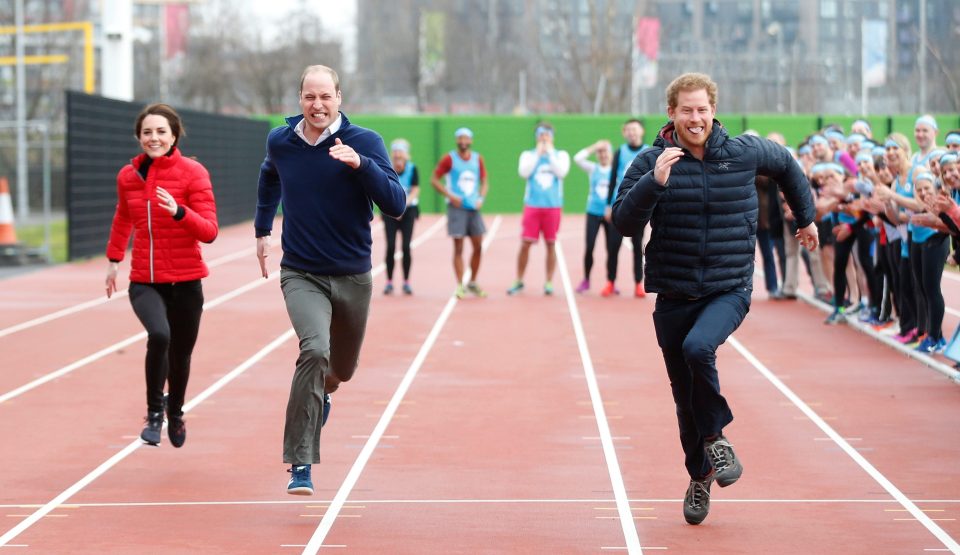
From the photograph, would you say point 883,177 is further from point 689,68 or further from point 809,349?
point 689,68

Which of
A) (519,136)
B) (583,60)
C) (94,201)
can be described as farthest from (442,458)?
(583,60)

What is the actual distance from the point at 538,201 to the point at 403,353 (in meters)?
5.64

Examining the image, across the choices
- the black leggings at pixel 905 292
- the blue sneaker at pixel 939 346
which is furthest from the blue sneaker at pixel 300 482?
the black leggings at pixel 905 292

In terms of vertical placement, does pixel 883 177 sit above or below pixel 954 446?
above

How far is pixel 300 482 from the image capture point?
739 centimetres

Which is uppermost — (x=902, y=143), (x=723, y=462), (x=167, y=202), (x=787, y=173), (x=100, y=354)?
(x=902, y=143)

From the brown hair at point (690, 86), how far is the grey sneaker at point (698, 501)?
169 centimetres

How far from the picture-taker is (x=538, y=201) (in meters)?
19.0

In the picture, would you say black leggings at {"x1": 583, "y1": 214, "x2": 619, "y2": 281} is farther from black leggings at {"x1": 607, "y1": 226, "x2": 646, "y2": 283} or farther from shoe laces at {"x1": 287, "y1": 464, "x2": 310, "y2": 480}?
shoe laces at {"x1": 287, "y1": 464, "x2": 310, "y2": 480}

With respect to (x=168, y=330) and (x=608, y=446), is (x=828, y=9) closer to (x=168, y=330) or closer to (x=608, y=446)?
(x=608, y=446)

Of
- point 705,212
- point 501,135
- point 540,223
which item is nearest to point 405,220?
point 540,223

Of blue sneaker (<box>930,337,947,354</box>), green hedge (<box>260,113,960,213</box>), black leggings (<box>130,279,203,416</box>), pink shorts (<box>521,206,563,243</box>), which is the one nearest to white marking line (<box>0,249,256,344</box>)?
pink shorts (<box>521,206,563,243</box>)

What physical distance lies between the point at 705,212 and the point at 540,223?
1190 centimetres

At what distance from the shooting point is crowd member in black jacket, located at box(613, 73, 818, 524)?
7.05 m
